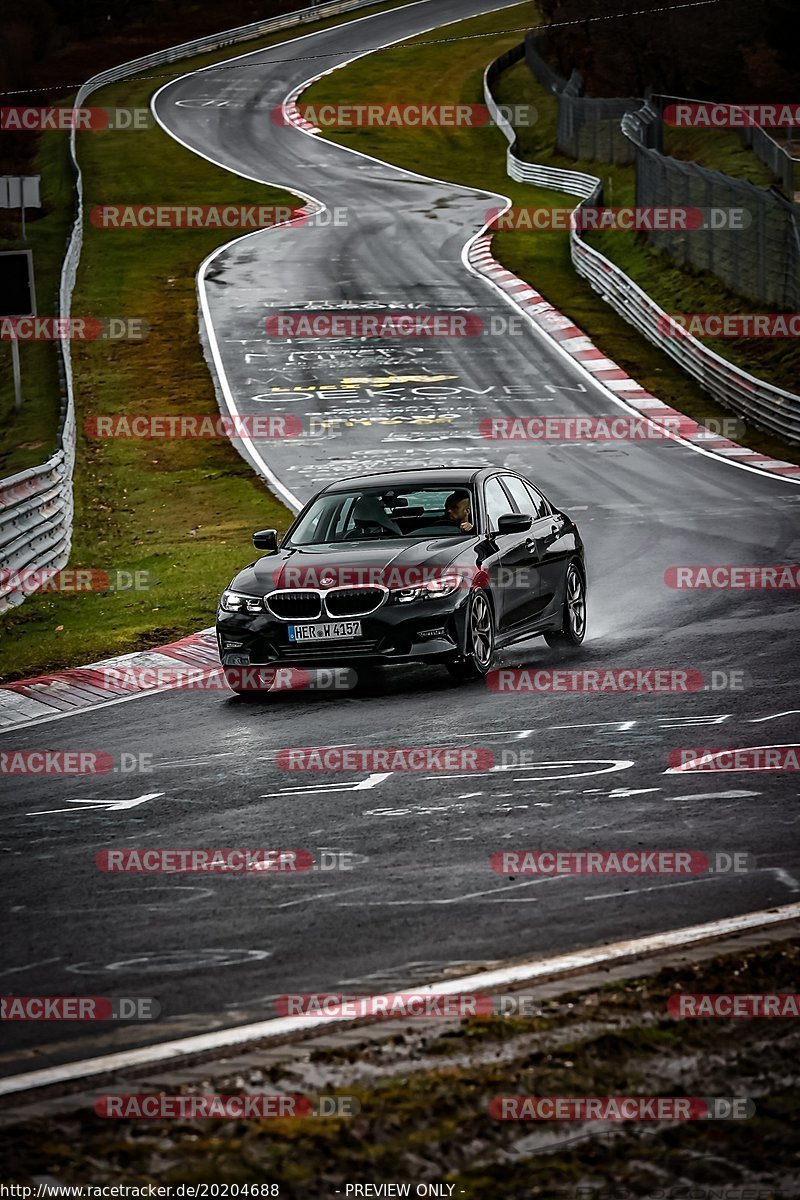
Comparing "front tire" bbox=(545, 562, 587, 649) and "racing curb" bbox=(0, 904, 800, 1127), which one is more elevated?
"racing curb" bbox=(0, 904, 800, 1127)

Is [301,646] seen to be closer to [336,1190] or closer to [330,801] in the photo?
[330,801]

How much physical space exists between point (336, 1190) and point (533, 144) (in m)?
61.6

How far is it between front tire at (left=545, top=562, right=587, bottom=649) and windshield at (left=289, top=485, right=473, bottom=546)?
1.32m

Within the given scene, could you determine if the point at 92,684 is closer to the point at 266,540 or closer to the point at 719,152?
the point at 266,540

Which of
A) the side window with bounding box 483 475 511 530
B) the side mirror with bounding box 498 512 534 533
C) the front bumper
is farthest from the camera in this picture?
the side window with bounding box 483 475 511 530

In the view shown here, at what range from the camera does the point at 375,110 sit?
2736 inches

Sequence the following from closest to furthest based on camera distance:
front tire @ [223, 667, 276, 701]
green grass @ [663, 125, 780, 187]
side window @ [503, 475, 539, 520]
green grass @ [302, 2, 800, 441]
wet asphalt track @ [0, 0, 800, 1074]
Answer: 1. wet asphalt track @ [0, 0, 800, 1074]
2. front tire @ [223, 667, 276, 701]
3. side window @ [503, 475, 539, 520]
4. green grass @ [302, 2, 800, 441]
5. green grass @ [663, 125, 780, 187]

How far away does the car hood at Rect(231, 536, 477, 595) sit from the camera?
39.8ft

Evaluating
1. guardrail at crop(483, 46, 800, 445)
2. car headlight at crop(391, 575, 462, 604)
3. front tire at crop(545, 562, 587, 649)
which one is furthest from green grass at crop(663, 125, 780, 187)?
car headlight at crop(391, 575, 462, 604)

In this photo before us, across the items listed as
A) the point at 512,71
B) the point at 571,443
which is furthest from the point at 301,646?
the point at 512,71

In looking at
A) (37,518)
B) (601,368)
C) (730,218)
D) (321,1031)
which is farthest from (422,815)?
(730,218)

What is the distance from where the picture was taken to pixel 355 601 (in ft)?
39.3

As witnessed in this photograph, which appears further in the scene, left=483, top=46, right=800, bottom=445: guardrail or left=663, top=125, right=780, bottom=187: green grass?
left=663, top=125, right=780, bottom=187: green grass

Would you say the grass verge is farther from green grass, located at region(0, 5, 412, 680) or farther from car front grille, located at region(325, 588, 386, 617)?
green grass, located at region(0, 5, 412, 680)
